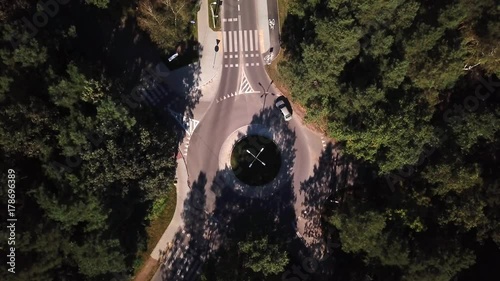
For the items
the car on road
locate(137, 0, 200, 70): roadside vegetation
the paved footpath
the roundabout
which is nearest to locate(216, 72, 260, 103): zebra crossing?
the paved footpath

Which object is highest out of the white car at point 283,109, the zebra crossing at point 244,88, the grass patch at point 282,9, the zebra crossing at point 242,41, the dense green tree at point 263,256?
the grass patch at point 282,9

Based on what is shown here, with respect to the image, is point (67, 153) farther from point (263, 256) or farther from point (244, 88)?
point (263, 256)

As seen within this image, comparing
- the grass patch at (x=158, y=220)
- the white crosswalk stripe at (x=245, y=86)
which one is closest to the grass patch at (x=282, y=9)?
the white crosswalk stripe at (x=245, y=86)

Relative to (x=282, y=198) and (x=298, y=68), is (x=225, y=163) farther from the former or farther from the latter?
(x=298, y=68)

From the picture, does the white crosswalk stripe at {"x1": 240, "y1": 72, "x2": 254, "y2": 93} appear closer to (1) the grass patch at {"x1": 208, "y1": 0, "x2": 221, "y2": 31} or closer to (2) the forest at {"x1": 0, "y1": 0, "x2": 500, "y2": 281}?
(2) the forest at {"x1": 0, "y1": 0, "x2": 500, "y2": 281}

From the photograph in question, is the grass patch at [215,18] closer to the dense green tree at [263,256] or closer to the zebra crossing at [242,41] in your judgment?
the zebra crossing at [242,41]
